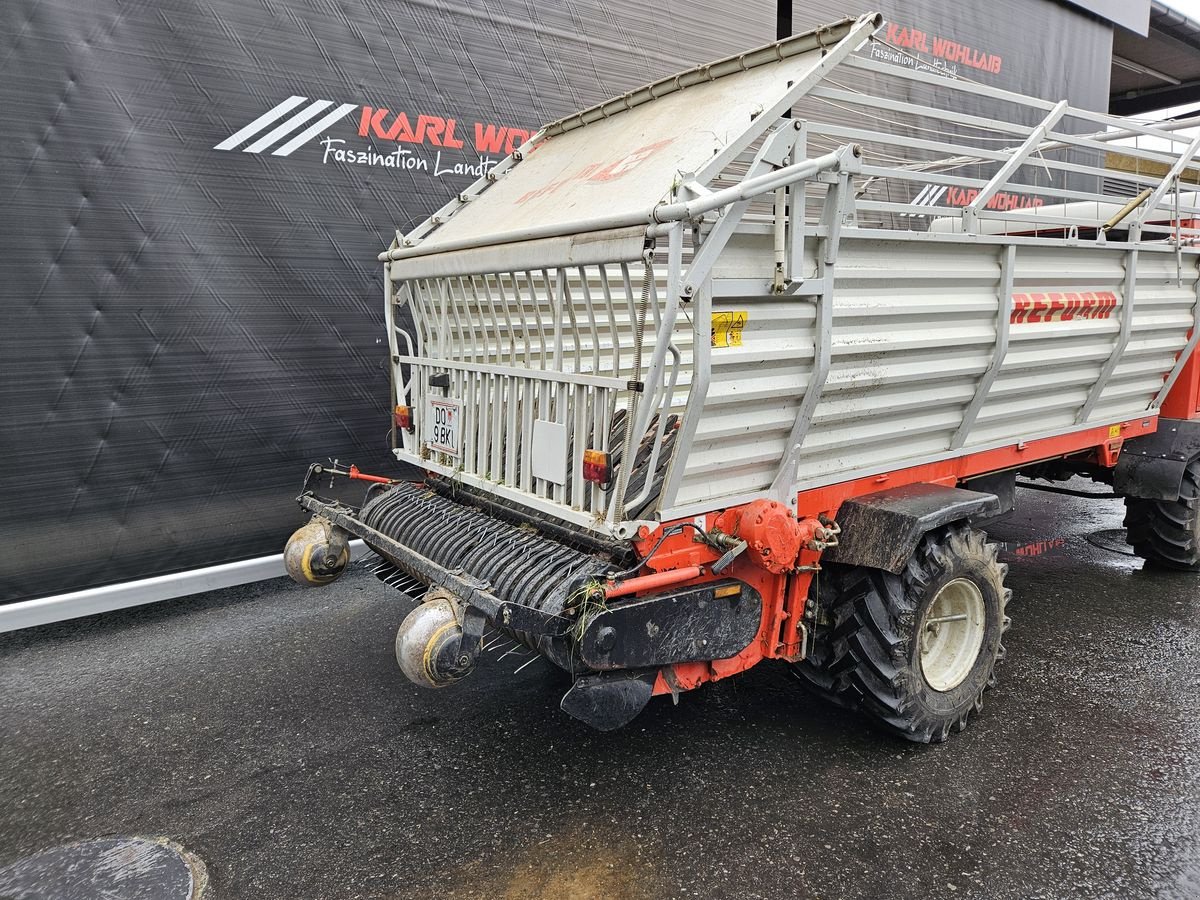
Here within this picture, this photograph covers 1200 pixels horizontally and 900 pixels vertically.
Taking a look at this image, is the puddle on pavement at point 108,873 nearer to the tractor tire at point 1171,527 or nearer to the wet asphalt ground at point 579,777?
the wet asphalt ground at point 579,777

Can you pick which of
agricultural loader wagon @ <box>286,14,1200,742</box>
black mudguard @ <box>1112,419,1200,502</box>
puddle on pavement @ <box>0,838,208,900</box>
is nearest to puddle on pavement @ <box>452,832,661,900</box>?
agricultural loader wagon @ <box>286,14,1200,742</box>

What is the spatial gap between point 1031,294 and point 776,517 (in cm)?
182

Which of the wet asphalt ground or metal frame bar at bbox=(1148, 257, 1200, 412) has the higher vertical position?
metal frame bar at bbox=(1148, 257, 1200, 412)

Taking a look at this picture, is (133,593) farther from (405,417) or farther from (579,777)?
(579,777)

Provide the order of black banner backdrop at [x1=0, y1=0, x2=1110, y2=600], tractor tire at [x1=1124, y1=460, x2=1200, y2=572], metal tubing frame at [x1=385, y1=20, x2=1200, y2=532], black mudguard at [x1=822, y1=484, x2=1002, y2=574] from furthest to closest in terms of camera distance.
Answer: tractor tire at [x1=1124, y1=460, x2=1200, y2=572], black banner backdrop at [x1=0, y1=0, x2=1110, y2=600], black mudguard at [x1=822, y1=484, x2=1002, y2=574], metal tubing frame at [x1=385, y1=20, x2=1200, y2=532]

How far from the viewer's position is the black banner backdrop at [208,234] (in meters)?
4.32

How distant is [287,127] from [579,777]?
408cm

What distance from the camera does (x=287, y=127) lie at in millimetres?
4965

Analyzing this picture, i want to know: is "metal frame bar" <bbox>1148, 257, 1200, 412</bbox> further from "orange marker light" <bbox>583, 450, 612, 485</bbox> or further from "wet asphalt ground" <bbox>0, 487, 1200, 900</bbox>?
"orange marker light" <bbox>583, 450, 612, 485</bbox>

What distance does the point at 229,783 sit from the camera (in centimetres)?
317

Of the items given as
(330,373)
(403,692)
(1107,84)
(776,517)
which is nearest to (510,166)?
(330,373)

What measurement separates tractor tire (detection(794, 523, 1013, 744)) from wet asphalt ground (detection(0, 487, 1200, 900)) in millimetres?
193

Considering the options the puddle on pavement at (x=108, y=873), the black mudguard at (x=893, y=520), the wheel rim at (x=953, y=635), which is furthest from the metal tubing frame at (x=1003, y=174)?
the puddle on pavement at (x=108, y=873)

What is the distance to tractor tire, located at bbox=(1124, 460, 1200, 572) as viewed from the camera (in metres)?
4.99
